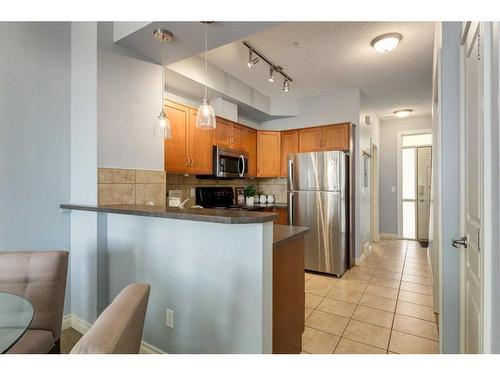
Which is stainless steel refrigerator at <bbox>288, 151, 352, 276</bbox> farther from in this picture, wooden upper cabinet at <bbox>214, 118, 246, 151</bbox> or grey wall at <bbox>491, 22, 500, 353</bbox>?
grey wall at <bbox>491, 22, 500, 353</bbox>

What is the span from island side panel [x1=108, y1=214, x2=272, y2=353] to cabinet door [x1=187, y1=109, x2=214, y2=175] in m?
1.42

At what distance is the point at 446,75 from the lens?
5.04ft

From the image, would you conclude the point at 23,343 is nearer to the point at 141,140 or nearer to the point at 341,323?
the point at 141,140

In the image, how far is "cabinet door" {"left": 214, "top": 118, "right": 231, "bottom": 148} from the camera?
11.3 ft

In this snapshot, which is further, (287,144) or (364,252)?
(287,144)

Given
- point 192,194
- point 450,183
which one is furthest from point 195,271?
point 192,194

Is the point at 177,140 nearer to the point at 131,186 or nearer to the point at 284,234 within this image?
the point at 131,186

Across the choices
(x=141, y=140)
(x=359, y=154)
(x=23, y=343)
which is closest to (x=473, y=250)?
(x=23, y=343)

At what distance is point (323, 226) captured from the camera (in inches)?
137

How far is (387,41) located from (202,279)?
271 cm

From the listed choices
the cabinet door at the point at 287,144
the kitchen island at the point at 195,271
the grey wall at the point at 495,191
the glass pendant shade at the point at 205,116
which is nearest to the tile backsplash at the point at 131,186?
the kitchen island at the point at 195,271

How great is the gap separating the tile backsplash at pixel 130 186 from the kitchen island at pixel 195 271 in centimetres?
18

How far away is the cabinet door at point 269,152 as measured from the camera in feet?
14.3

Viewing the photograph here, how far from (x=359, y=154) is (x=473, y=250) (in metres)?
2.93
